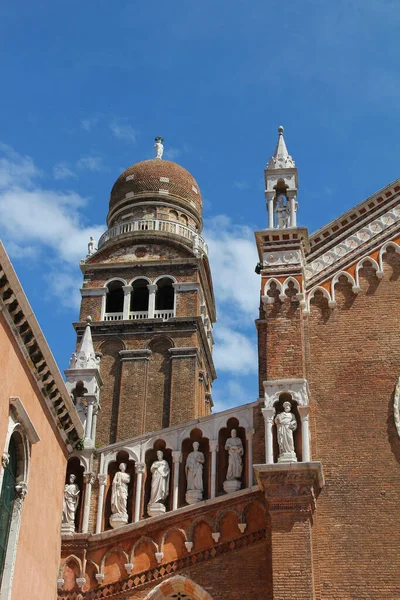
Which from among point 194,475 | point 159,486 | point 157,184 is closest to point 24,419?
point 159,486

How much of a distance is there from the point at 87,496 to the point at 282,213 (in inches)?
267

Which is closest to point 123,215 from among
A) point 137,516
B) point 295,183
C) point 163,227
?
point 163,227

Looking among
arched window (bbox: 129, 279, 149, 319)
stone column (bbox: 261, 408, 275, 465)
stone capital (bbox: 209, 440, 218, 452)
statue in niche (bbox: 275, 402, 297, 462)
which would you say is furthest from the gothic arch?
arched window (bbox: 129, 279, 149, 319)

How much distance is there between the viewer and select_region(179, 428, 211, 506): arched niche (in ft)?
51.6

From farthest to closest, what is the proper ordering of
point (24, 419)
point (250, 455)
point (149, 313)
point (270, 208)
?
1. point (149, 313)
2. point (270, 208)
3. point (250, 455)
4. point (24, 419)

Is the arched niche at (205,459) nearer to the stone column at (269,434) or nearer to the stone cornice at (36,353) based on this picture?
the stone column at (269,434)

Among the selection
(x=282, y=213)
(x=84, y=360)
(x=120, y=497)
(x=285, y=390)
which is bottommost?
(x=120, y=497)

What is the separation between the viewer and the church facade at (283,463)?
1434 cm

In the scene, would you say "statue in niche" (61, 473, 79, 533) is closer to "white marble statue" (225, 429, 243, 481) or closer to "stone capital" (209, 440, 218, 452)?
"stone capital" (209, 440, 218, 452)

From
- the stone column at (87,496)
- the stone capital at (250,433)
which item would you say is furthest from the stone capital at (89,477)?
the stone capital at (250,433)

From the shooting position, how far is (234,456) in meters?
15.7

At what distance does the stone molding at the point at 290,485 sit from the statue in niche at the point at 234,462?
100 cm

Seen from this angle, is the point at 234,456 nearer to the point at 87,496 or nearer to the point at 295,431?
the point at 295,431

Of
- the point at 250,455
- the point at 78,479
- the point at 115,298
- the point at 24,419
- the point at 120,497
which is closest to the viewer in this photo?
the point at 24,419
